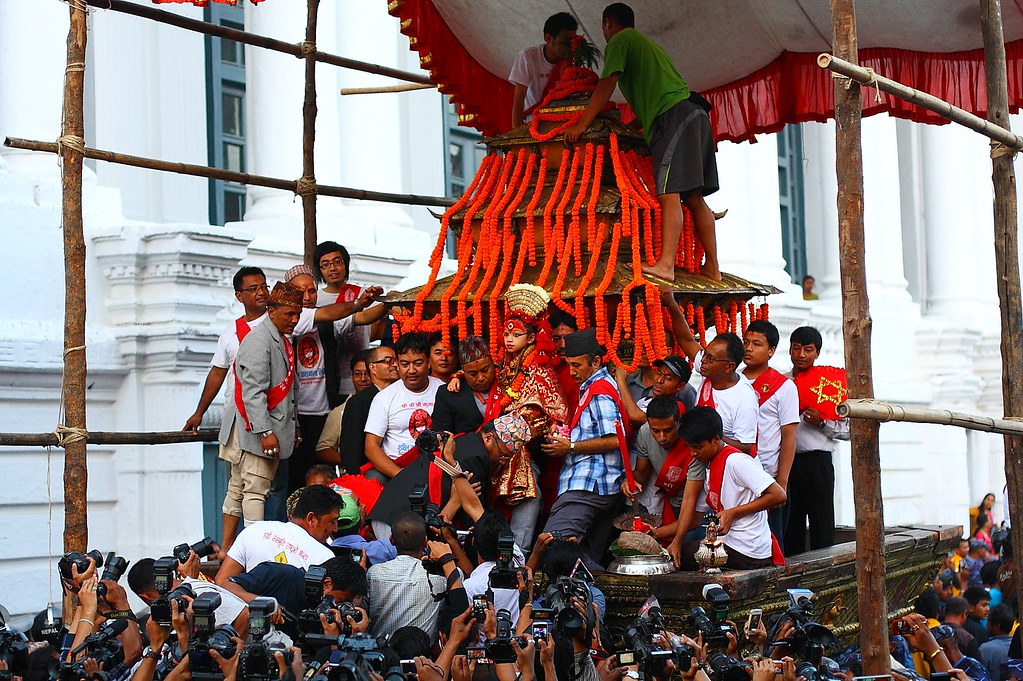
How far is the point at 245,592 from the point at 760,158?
33.5 feet

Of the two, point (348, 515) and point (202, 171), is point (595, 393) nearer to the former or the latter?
point (348, 515)

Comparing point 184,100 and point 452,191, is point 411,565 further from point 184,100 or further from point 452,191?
point 452,191

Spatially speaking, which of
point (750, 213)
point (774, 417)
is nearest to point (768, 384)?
point (774, 417)

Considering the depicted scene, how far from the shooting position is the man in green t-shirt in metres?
6.76

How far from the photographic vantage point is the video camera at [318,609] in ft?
14.3

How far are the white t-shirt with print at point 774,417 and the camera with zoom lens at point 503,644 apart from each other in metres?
2.59

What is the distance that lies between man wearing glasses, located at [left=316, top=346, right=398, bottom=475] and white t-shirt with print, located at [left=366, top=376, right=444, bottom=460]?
245mm

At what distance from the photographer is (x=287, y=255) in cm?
995

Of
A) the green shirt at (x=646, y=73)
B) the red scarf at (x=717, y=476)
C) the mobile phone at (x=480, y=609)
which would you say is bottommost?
the mobile phone at (x=480, y=609)

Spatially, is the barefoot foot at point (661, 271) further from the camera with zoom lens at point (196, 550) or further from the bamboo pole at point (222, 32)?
the bamboo pole at point (222, 32)

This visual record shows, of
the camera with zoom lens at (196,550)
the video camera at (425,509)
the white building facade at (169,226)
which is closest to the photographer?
the camera with zoom lens at (196,550)

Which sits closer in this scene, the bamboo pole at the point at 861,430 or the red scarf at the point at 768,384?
the bamboo pole at the point at 861,430

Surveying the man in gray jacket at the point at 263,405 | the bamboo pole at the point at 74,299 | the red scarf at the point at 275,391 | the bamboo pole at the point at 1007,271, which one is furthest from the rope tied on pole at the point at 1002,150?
the bamboo pole at the point at 74,299

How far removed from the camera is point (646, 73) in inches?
269
